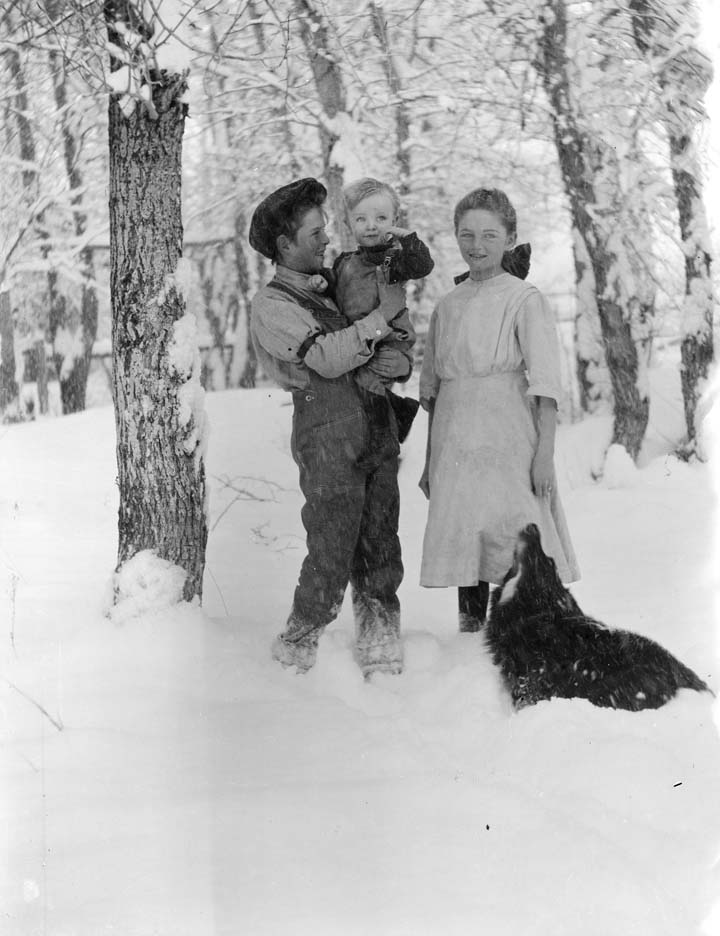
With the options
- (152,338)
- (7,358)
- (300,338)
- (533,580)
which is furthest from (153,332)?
(7,358)

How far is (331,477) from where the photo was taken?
10.7 ft

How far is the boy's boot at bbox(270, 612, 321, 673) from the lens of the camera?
132 inches

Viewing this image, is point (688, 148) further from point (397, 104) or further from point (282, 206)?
point (282, 206)

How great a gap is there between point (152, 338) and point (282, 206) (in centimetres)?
72

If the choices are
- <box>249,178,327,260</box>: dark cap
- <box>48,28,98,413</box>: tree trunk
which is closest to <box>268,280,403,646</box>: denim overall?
<box>249,178,327,260</box>: dark cap

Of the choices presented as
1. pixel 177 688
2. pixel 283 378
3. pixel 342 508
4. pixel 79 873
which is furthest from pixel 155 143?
pixel 79 873

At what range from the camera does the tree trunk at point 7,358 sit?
1168cm

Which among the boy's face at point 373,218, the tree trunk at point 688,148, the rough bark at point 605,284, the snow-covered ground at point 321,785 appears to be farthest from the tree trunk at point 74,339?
the boy's face at point 373,218

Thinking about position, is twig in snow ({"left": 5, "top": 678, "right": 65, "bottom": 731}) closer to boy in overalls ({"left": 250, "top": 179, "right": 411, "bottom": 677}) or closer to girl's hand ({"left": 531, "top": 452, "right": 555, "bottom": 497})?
boy in overalls ({"left": 250, "top": 179, "right": 411, "bottom": 677})

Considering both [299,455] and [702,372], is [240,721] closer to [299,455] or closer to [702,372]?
[299,455]

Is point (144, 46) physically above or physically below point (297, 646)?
above

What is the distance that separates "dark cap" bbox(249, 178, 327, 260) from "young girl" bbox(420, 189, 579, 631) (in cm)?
50

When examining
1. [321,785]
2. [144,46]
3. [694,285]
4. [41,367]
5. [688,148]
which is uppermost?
[688,148]

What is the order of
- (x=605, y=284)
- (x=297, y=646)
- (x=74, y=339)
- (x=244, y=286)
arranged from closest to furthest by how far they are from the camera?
(x=297, y=646)
(x=605, y=284)
(x=74, y=339)
(x=244, y=286)
